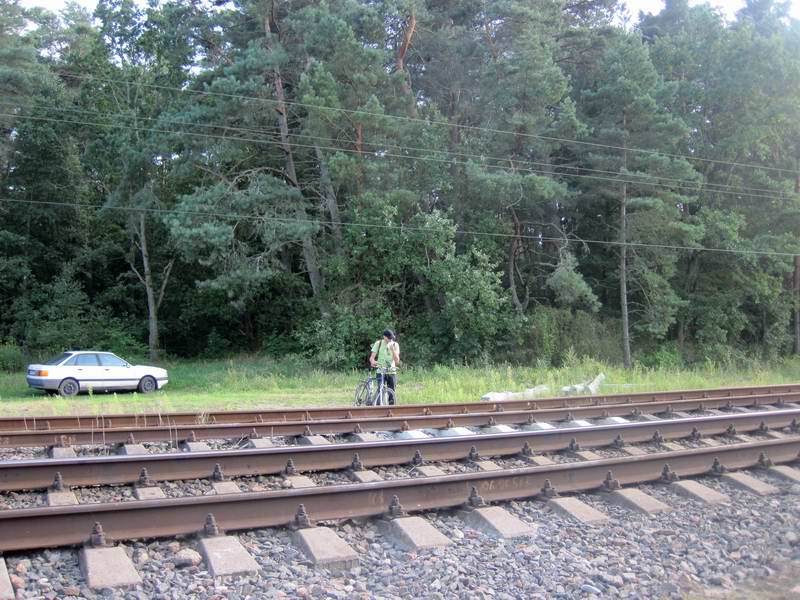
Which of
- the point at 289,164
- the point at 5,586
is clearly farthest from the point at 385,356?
the point at 289,164

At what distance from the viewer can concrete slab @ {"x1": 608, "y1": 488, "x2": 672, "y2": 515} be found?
24.3 ft

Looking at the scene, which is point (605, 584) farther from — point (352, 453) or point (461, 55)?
point (461, 55)

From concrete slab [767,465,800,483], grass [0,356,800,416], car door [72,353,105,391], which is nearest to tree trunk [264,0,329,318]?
grass [0,356,800,416]

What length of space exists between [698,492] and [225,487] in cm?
534

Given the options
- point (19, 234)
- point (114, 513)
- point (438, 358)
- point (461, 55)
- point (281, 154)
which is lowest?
point (438, 358)

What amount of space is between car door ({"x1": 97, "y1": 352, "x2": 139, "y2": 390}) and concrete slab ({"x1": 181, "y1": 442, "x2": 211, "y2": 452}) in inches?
473

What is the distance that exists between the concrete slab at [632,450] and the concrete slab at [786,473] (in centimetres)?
168

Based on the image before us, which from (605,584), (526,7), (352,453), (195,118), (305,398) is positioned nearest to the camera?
(605,584)

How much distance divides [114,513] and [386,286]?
889 inches

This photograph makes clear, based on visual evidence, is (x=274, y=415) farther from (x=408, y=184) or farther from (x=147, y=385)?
(x=408, y=184)

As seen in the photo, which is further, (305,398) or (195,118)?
(195,118)

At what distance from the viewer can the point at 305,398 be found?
17.4 metres

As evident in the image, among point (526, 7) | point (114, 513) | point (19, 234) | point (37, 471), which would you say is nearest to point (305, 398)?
point (37, 471)

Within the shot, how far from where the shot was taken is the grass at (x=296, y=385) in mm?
16000
